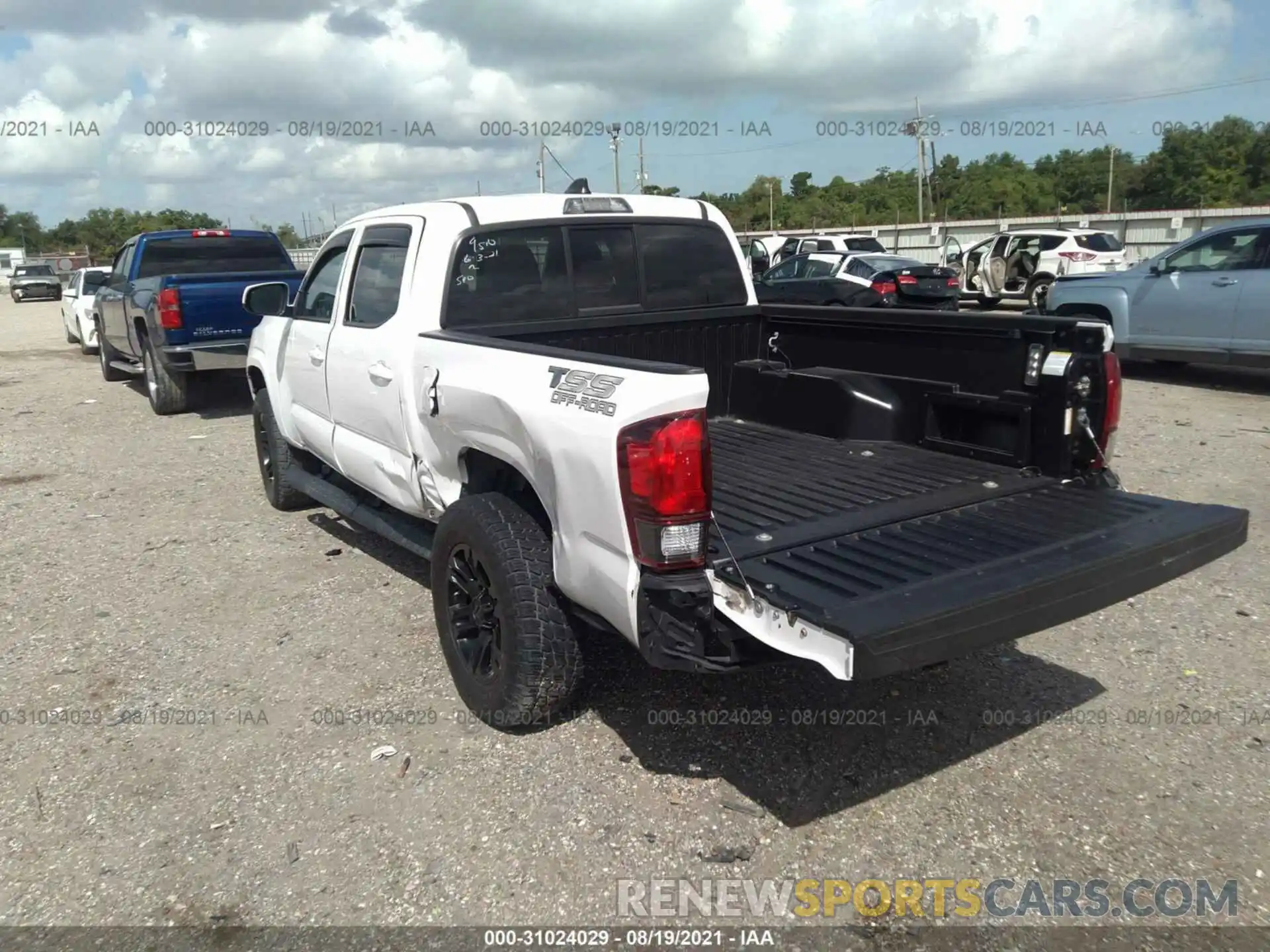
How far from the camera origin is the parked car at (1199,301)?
1021 centimetres

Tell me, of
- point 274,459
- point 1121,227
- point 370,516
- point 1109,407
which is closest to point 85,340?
point 274,459

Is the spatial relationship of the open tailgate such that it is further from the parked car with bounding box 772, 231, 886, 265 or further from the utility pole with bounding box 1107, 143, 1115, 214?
the utility pole with bounding box 1107, 143, 1115, 214


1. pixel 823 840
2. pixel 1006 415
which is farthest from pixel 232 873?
pixel 1006 415

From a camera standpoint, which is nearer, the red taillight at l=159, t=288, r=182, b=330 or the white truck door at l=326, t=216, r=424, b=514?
the white truck door at l=326, t=216, r=424, b=514

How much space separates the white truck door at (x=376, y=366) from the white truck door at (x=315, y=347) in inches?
4.6

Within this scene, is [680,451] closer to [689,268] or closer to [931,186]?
[689,268]

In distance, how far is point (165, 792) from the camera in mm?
3494

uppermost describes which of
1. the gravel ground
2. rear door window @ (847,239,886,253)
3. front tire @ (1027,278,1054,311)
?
rear door window @ (847,239,886,253)

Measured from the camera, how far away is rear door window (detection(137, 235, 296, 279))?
11570mm

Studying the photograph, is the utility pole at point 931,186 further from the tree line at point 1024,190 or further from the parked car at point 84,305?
the parked car at point 84,305

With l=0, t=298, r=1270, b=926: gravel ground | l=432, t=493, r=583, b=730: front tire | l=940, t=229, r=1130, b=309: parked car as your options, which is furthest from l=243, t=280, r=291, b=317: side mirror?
l=940, t=229, r=1130, b=309: parked car

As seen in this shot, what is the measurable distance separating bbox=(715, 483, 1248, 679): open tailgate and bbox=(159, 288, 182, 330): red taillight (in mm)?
8431

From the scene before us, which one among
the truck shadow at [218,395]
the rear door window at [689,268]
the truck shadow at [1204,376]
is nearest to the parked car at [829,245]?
the truck shadow at [1204,376]

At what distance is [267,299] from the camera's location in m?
5.86
